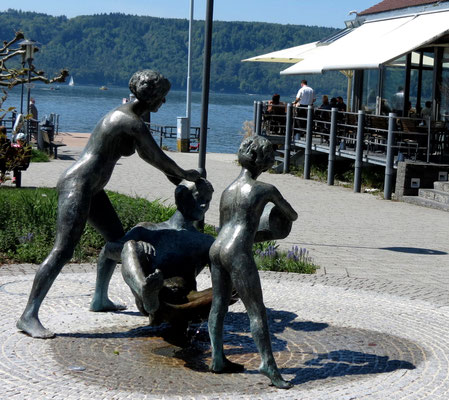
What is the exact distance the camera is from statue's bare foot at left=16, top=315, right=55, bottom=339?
612cm

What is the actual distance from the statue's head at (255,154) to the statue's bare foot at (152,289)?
2.85 ft

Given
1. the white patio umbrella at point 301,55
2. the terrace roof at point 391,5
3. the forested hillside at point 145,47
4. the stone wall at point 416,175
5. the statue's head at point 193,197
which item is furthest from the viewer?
the forested hillside at point 145,47

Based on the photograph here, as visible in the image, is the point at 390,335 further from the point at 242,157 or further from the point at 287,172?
the point at 287,172

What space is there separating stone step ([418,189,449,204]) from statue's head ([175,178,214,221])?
32.9 feet

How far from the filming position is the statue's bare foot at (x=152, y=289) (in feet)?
17.6

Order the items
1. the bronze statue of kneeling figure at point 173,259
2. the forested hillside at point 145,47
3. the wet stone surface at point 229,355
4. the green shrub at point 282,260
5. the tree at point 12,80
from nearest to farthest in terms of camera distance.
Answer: the wet stone surface at point 229,355 → the bronze statue of kneeling figure at point 173,259 → the green shrub at point 282,260 → the tree at point 12,80 → the forested hillside at point 145,47

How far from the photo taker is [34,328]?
614cm

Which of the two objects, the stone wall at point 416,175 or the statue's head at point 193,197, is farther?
the stone wall at point 416,175

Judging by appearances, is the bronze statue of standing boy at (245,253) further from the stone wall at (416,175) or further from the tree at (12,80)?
the stone wall at (416,175)

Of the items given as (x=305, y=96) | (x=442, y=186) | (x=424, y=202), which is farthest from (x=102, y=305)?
Answer: (x=305, y=96)

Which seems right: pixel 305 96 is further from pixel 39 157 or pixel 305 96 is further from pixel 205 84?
pixel 205 84

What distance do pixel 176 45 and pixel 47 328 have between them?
162856mm

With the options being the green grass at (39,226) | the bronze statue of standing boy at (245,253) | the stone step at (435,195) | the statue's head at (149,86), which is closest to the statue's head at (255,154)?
the bronze statue of standing boy at (245,253)

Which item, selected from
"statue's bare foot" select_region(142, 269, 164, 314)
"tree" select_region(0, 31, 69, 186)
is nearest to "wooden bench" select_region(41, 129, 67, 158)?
"tree" select_region(0, 31, 69, 186)
